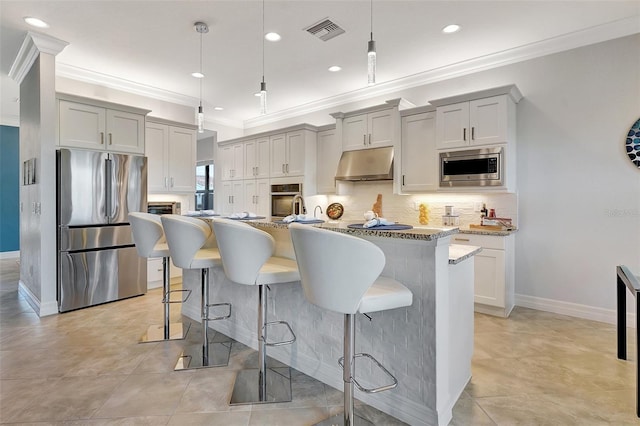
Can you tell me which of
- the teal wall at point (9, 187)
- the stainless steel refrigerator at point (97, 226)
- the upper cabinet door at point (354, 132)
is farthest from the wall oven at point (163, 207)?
the teal wall at point (9, 187)

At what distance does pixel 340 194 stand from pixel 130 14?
10.6ft

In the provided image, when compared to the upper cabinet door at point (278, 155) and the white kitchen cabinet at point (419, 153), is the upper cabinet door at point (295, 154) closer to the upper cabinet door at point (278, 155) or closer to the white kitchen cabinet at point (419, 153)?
the upper cabinet door at point (278, 155)

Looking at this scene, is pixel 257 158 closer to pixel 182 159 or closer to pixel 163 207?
pixel 182 159

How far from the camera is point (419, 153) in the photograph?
416cm

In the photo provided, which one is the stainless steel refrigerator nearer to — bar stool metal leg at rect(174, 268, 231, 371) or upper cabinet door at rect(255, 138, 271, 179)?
bar stool metal leg at rect(174, 268, 231, 371)

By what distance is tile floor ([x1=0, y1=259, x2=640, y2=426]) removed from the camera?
5.92ft

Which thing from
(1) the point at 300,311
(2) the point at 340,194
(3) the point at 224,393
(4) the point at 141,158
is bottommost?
(3) the point at 224,393

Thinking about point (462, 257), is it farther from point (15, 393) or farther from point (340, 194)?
point (340, 194)

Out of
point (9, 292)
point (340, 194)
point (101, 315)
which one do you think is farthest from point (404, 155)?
point (9, 292)

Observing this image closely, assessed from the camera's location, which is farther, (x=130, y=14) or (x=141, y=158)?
(x=141, y=158)

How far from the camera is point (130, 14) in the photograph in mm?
2965

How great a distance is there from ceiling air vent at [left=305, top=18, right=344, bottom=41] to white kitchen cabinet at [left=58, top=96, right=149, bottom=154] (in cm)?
247

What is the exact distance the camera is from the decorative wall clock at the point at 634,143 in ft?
10.1

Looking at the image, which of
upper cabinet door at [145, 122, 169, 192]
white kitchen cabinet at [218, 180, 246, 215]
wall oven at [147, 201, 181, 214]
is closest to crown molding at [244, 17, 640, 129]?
white kitchen cabinet at [218, 180, 246, 215]
